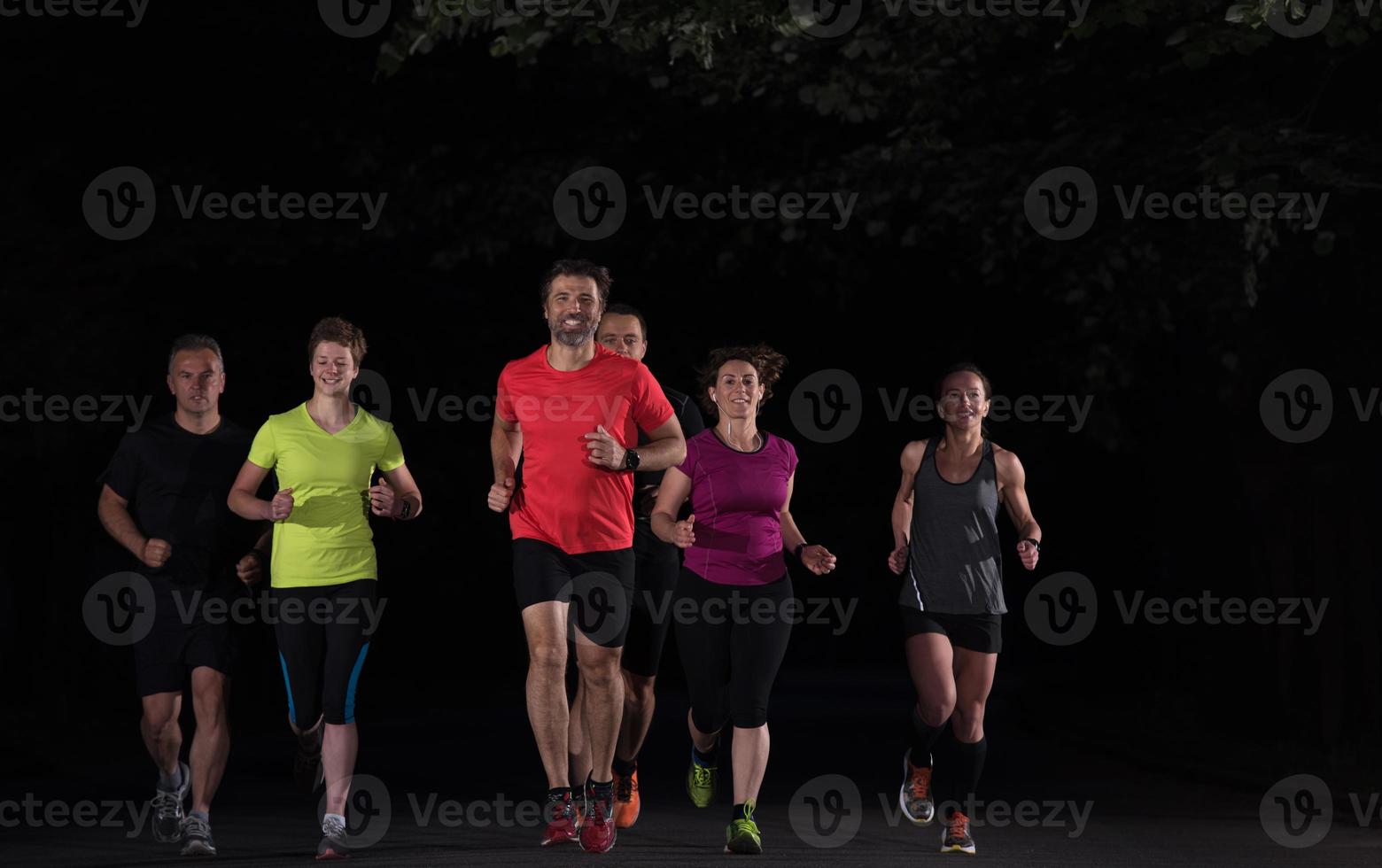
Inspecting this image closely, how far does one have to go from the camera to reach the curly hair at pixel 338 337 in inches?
386

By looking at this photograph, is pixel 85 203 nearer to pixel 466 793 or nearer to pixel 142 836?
pixel 466 793

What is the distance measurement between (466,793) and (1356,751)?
6.83 m

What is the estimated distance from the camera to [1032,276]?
22125mm

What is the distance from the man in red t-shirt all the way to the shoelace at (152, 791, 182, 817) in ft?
6.36

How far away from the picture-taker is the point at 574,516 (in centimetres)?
958

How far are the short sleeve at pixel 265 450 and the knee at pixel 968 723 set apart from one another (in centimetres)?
334

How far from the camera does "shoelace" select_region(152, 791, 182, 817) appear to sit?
10367mm
